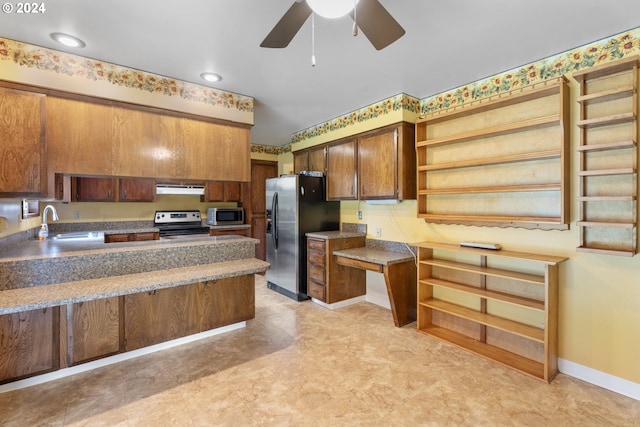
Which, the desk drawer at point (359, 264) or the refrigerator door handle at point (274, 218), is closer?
the desk drawer at point (359, 264)

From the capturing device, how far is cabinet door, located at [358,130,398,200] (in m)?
3.32

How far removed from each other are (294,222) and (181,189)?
7.36ft

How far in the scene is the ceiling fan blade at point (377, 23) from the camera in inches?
55.2

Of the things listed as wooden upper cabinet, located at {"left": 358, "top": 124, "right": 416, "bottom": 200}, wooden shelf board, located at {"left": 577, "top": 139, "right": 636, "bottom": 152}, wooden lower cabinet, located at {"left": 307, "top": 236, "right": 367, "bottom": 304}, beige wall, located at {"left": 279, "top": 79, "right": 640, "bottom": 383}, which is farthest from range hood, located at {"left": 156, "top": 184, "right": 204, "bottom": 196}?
wooden shelf board, located at {"left": 577, "top": 139, "right": 636, "bottom": 152}

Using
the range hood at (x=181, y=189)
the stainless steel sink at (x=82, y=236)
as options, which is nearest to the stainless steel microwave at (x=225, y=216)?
the range hood at (x=181, y=189)

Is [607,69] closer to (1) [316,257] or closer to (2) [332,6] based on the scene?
(2) [332,6]

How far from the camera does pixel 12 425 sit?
176cm

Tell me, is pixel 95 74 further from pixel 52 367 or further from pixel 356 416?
pixel 356 416

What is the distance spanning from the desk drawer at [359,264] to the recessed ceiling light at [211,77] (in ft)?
7.91

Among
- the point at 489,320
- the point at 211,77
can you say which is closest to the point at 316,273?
the point at 489,320

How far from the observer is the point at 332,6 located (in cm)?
127

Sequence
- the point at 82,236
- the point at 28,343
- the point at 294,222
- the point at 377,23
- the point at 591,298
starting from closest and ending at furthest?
the point at 377,23 < the point at 28,343 < the point at 591,298 < the point at 82,236 < the point at 294,222

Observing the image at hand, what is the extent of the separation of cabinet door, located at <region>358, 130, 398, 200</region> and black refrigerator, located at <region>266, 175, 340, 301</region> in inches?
31.6

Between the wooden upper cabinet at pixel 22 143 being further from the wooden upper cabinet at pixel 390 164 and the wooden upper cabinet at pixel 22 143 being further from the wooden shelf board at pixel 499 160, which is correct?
the wooden shelf board at pixel 499 160
